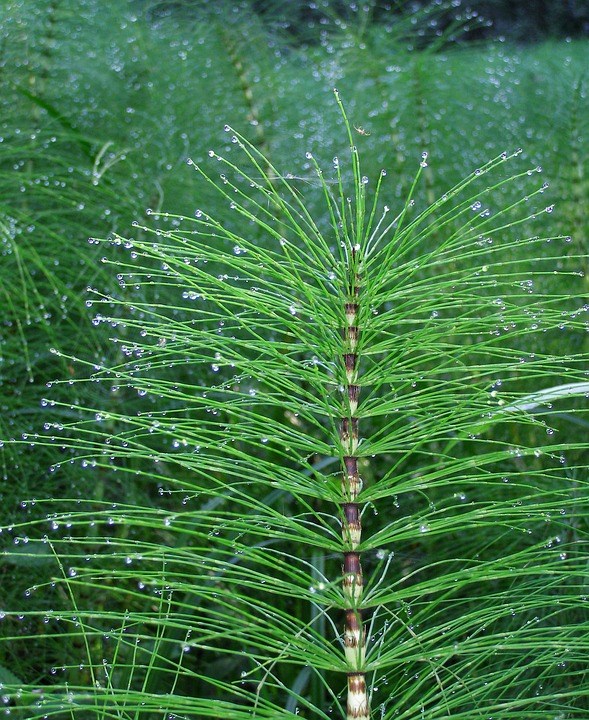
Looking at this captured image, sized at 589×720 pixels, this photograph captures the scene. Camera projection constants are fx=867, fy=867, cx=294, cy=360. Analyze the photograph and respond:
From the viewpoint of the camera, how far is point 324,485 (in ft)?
3.28

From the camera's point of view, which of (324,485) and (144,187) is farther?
(144,187)

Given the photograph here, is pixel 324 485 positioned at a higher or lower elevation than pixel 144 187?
lower

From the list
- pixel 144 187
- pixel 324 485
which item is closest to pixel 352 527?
pixel 324 485

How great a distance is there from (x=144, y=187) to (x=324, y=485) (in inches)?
46.4

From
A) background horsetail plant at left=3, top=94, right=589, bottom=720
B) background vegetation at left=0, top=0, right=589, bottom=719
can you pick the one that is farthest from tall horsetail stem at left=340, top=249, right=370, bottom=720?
background vegetation at left=0, top=0, right=589, bottom=719

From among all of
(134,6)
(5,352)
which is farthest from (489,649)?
(134,6)

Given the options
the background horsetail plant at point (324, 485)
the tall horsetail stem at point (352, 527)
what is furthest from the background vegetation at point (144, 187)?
the tall horsetail stem at point (352, 527)

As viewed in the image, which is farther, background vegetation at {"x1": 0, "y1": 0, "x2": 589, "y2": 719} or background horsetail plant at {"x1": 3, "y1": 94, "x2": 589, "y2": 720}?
background vegetation at {"x1": 0, "y1": 0, "x2": 589, "y2": 719}

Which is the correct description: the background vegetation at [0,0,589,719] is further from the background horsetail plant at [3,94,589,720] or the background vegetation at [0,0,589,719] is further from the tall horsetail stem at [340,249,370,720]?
the tall horsetail stem at [340,249,370,720]

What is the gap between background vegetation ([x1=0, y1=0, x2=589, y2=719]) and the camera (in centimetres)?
160

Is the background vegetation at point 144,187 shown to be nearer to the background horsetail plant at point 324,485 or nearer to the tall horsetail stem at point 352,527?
the background horsetail plant at point 324,485

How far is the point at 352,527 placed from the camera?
1.02 m

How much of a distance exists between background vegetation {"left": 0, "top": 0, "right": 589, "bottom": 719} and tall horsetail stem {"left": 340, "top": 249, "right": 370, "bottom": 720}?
18 centimetres

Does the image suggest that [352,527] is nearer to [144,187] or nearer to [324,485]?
[324,485]
